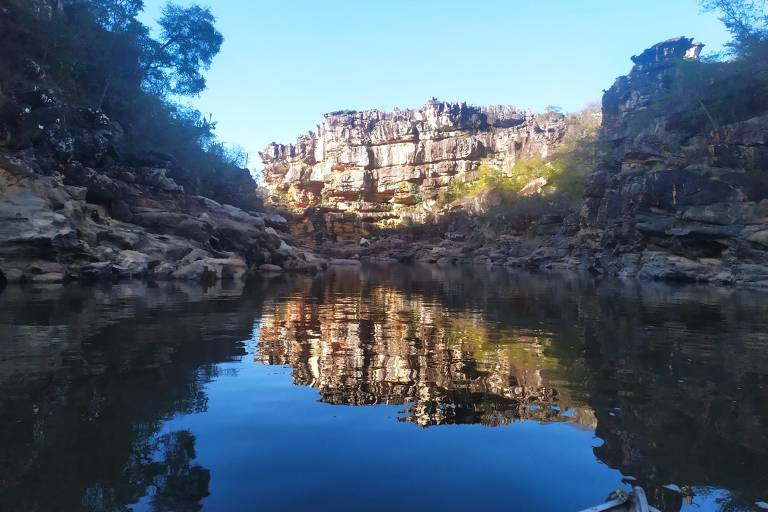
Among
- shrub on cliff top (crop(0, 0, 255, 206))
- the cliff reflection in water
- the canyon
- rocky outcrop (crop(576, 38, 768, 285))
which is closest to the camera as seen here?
the cliff reflection in water

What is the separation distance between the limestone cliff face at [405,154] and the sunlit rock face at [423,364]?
76651 mm

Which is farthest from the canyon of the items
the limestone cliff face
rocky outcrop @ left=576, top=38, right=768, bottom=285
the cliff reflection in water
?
the cliff reflection in water

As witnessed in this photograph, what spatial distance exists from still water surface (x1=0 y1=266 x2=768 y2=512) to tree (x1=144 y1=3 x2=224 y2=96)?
37.3m

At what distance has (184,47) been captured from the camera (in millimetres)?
43219

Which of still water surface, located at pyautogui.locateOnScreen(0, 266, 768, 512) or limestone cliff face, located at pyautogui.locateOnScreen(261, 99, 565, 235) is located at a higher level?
limestone cliff face, located at pyautogui.locateOnScreen(261, 99, 565, 235)

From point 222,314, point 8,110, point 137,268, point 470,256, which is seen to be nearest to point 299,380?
point 222,314

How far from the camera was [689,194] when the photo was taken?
3434 cm

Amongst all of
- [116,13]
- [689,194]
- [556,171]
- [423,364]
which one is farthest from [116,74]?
[556,171]

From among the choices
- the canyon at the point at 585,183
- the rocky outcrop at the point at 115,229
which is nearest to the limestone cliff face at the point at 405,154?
the canyon at the point at 585,183

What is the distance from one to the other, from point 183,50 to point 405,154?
58619 mm

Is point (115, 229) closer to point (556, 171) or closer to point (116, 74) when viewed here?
point (116, 74)

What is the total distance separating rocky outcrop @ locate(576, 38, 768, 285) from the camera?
3069 centimetres

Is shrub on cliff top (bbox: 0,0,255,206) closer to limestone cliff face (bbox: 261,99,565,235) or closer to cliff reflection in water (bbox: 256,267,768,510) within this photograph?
cliff reflection in water (bbox: 256,267,768,510)

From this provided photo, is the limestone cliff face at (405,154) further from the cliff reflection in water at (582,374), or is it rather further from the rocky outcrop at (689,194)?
the cliff reflection in water at (582,374)
